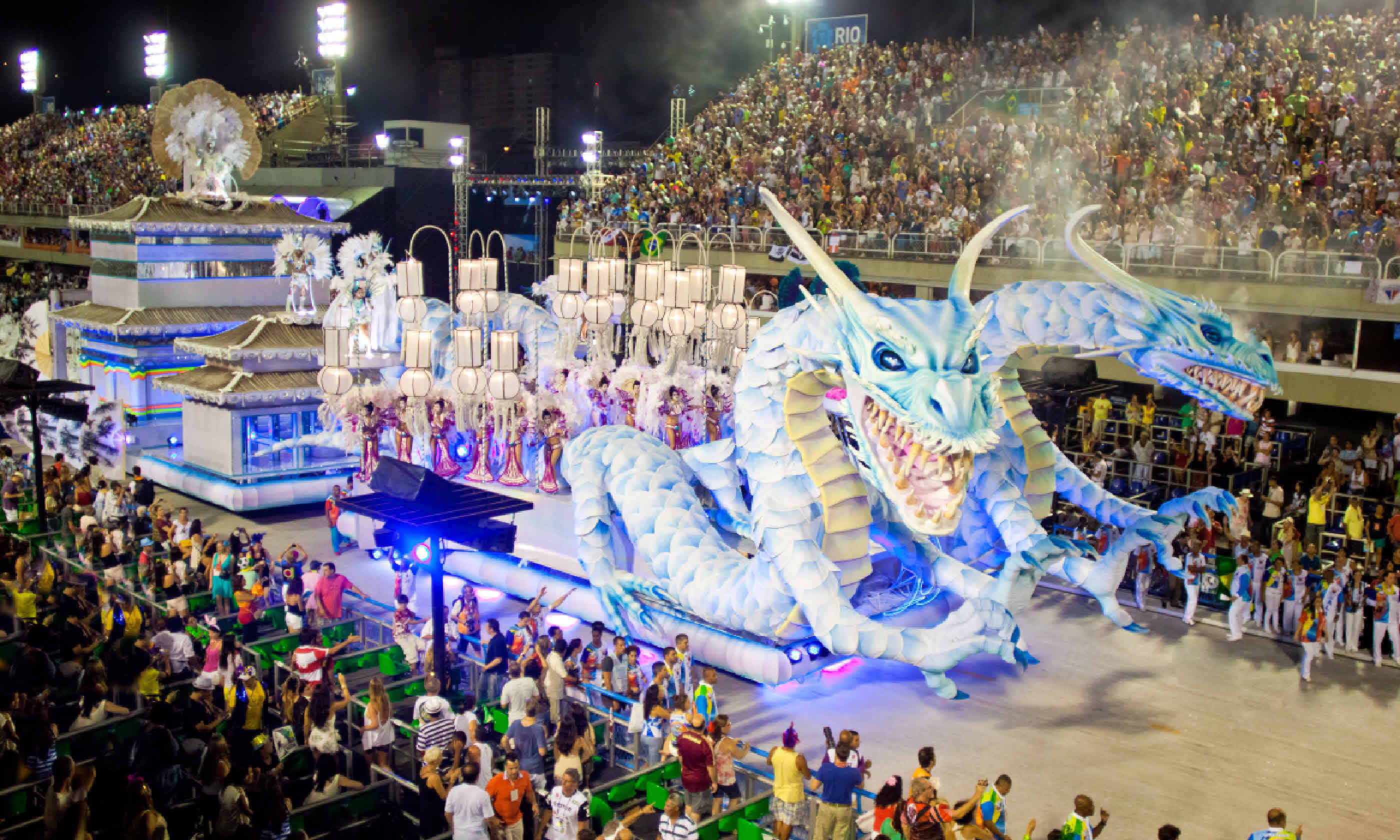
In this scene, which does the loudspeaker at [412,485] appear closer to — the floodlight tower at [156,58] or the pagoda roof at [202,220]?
the pagoda roof at [202,220]

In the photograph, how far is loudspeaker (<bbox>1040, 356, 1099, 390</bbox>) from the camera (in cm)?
1748

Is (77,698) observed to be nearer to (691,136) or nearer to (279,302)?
(279,302)

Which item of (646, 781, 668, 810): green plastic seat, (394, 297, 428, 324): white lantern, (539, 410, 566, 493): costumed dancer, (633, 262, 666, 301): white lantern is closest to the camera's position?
Answer: (646, 781, 668, 810): green plastic seat

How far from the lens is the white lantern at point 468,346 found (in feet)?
47.9

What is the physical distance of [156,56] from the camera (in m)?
47.1

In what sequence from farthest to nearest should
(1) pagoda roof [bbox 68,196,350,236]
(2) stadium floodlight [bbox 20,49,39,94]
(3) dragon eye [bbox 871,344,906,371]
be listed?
1. (2) stadium floodlight [bbox 20,49,39,94]
2. (1) pagoda roof [bbox 68,196,350,236]
3. (3) dragon eye [bbox 871,344,906,371]

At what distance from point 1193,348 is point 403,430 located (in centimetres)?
992

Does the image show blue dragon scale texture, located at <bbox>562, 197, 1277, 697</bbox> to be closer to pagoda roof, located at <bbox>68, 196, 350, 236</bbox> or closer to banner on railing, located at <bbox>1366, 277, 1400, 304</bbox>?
banner on railing, located at <bbox>1366, 277, 1400, 304</bbox>

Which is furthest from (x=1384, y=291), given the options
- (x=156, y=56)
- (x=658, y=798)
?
(x=156, y=56)

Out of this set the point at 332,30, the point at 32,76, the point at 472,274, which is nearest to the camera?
the point at 472,274

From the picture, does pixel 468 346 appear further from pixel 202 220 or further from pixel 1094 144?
pixel 1094 144

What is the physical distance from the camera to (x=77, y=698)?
32.6 feet

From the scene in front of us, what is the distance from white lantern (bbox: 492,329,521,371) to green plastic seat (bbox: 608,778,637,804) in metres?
6.77

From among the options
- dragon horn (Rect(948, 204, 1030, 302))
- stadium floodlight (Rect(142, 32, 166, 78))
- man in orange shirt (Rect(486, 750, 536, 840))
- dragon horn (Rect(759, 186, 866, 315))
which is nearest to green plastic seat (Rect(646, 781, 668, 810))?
man in orange shirt (Rect(486, 750, 536, 840))
